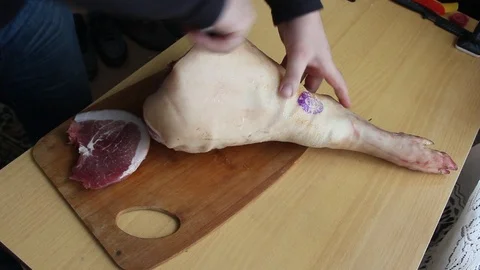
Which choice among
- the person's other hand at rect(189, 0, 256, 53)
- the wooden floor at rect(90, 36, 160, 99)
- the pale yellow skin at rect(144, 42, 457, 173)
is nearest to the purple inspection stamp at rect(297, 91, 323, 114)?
the pale yellow skin at rect(144, 42, 457, 173)

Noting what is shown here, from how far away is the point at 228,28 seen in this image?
0.54 meters

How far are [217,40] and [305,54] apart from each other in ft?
0.77

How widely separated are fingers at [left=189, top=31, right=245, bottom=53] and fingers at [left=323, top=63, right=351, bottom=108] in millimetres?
268

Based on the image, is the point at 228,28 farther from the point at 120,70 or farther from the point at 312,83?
the point at 120,70

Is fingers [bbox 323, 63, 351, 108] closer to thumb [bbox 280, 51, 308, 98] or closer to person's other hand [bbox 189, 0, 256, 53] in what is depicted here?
thumb [bbox 280, 51, 308, 98]

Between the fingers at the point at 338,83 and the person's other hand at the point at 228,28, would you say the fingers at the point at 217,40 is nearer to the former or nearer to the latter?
the person's other hand at the point at 228,28

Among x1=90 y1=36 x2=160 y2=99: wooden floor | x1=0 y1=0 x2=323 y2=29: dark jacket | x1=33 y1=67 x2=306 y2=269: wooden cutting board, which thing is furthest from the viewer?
x1=90 y1=36 x2=160 y2=99: wooden floor

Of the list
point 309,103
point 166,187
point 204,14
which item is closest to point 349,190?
point 309,103

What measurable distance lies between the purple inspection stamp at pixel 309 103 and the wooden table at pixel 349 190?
0.23 feet

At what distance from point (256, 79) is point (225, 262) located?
0.25 meters

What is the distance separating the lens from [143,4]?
48 cm

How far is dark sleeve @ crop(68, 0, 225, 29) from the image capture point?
475 mm

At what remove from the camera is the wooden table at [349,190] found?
68 centimetres

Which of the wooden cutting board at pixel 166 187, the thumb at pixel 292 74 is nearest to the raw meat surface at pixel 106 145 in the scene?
the wooden cutting board at pixel 166 187
